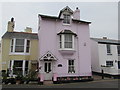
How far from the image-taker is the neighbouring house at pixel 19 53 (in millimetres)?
16906

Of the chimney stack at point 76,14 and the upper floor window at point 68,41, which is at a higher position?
the chimney stack at point 76,14

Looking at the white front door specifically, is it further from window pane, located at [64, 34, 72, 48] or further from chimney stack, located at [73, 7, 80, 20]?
chimney stack, located at [73, 7, 80, 20]

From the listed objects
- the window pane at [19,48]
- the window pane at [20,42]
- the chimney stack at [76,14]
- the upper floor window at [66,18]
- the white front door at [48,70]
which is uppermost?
the chimney stack at [76,14]

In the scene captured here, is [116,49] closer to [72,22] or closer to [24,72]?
[72,22]

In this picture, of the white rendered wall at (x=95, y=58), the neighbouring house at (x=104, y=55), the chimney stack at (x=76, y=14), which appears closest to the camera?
the chimney stack at (x=76, y=14)

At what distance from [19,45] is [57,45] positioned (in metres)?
5.41

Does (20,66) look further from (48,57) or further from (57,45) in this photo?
(57,45)

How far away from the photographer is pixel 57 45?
1755 cm

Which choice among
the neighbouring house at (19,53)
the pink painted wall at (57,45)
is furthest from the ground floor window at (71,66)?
the neighbouring house at (19,53)

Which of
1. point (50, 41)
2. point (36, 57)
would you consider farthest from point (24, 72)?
point (50, 41)

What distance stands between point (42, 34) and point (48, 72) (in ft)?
17.4

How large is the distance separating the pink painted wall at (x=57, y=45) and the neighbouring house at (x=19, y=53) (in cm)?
190

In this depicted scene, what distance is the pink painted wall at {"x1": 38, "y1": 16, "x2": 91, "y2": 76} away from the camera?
1709cm

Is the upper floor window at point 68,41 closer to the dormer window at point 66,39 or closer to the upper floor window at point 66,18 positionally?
the dormer window at point 66,39
